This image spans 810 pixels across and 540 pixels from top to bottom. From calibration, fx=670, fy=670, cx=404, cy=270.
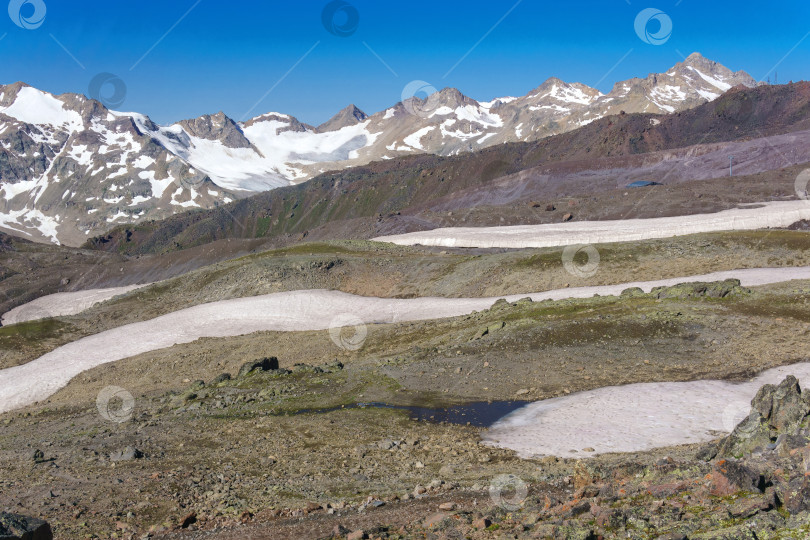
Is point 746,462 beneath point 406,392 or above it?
beneath

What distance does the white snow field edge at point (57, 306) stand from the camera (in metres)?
103

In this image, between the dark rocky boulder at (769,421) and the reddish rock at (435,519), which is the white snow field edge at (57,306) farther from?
the dark rocky boulder at (769,421)

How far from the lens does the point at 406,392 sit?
30.2 meters

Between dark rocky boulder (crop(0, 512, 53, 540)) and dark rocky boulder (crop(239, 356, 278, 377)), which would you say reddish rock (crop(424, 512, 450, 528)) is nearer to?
Result: dark rocky boulder (crop(0, 512, 53, 540))

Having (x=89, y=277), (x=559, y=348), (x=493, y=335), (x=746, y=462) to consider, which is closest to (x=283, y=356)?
(x=493, y=335)

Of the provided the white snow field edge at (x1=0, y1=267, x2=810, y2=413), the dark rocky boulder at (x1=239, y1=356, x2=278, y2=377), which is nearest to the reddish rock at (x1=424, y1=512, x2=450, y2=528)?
the dark rocky boulder at (x1=239, y1=356, x2=278, y2=377)

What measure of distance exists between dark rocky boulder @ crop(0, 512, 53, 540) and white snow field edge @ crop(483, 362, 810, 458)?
43.7ft

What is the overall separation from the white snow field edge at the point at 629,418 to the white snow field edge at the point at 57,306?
88.6 meters

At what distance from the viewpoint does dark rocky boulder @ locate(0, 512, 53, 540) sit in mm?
11641

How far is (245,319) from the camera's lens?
58906 millimetres

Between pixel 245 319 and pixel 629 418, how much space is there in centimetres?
4140

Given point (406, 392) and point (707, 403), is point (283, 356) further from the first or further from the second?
point (707, 403)

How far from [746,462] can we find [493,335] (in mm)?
23349

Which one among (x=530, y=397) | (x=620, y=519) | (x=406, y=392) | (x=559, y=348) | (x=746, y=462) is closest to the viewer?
(x=620, y=519)
